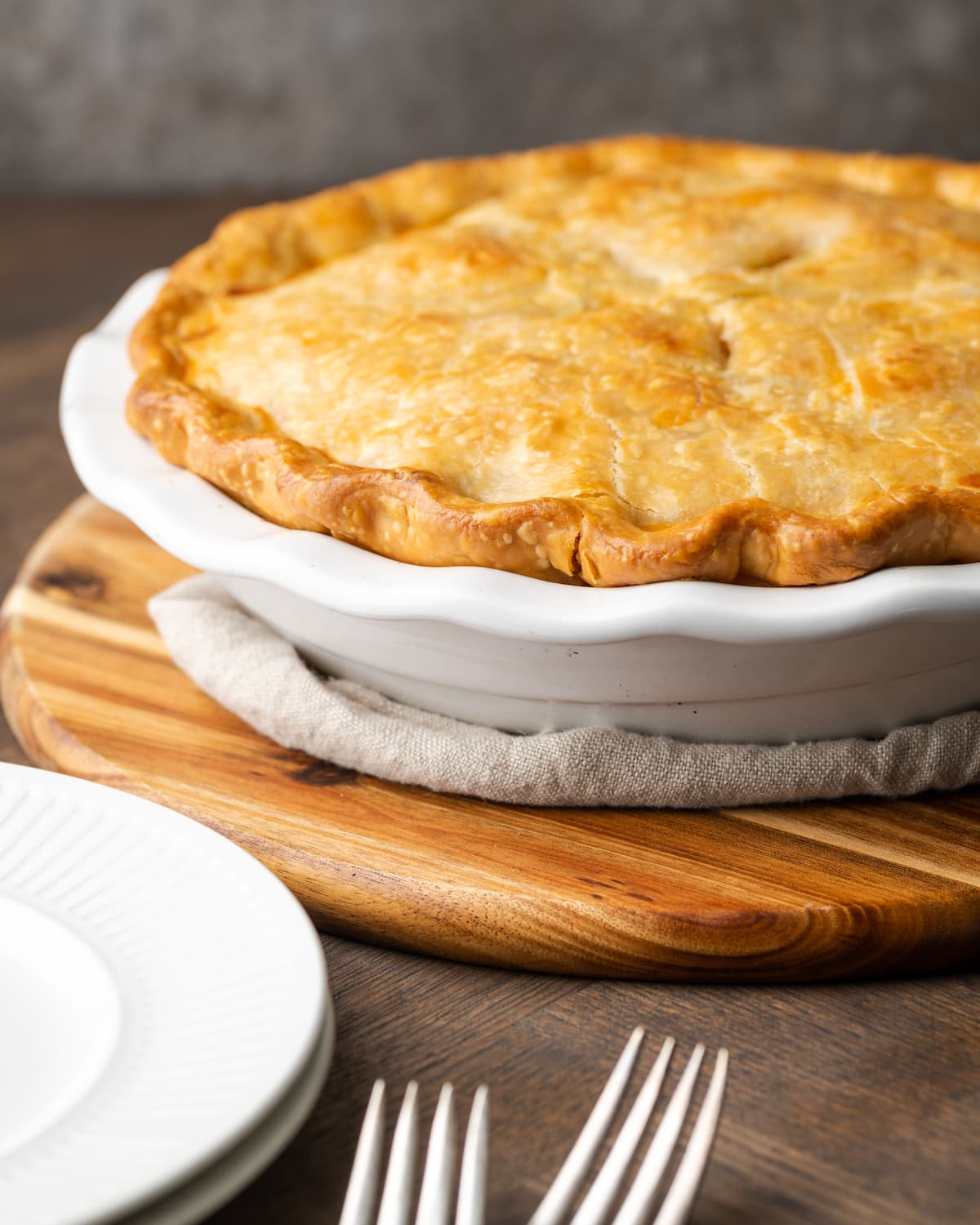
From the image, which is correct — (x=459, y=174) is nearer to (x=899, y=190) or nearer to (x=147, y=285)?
(x=147, y=285)

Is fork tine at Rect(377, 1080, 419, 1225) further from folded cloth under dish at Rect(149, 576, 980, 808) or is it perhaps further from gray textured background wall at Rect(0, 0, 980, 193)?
gray textured background wall at Rect(0, 0, 980, 193)

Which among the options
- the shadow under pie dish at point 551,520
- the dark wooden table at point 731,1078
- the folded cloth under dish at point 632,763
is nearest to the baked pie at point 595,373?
the shadow under pie dish at point 551,520

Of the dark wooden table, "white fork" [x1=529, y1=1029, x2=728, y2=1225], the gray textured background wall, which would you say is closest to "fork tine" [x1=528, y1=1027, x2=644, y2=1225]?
"white fork" [x1=529, y1=1029, x2=728, y2=1225]

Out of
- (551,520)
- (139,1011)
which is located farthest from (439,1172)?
(551,520)

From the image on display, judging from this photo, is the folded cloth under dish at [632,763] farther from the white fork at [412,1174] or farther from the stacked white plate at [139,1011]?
the white fork at [412,1174]

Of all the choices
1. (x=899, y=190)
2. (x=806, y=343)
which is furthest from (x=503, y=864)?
(x=899, y=190)
